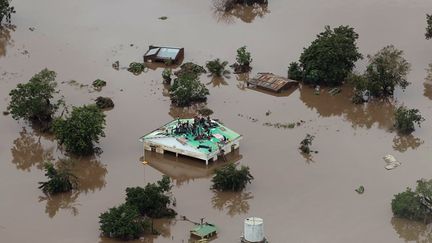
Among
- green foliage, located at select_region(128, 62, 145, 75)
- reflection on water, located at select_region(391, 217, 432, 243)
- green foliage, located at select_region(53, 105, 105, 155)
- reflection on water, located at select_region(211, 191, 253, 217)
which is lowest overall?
reflection on water, located at select_region(391, 217, 432, 243)

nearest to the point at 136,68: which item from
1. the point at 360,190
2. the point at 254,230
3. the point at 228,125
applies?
the point at 228,125

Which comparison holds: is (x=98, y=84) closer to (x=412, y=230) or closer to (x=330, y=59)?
(x=330, y=59)

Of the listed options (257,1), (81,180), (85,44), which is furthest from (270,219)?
(257,1)

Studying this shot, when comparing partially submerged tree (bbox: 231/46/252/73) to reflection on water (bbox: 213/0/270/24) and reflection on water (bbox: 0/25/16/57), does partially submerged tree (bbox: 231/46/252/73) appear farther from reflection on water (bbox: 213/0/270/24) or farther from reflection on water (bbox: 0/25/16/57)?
reflection on water (bbox: 0/25/16/57)

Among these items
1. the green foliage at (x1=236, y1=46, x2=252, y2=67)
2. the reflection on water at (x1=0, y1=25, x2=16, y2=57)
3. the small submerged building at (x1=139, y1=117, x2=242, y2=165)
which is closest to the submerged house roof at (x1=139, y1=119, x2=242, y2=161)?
the small submerged building at (x1=139, y1=117, x2=242, y2=165)

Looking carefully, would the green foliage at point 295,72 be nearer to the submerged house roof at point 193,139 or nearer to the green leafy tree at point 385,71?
the green leafy tree at point 385,71

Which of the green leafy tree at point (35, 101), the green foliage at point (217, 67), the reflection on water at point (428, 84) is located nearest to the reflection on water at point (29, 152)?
the green leafy tree at point (35, 101)

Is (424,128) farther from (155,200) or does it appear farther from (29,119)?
(29,119)
